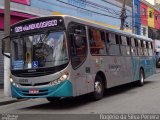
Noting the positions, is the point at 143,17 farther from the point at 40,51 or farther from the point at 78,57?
the point at 40,51

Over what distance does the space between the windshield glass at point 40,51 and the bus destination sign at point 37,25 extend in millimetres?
267

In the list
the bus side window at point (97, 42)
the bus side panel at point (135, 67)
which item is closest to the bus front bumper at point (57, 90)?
the bus side window at point (97, 42)

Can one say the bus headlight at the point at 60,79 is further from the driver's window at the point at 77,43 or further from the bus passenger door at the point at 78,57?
the driver's window at the point at 77,43

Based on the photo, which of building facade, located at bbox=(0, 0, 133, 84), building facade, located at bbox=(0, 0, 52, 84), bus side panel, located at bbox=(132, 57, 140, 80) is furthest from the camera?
building facade, located at bbox=(0, 0, 133, 84)

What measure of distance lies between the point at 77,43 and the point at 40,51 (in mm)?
1303

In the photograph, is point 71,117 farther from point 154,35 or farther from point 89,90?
point 154,35

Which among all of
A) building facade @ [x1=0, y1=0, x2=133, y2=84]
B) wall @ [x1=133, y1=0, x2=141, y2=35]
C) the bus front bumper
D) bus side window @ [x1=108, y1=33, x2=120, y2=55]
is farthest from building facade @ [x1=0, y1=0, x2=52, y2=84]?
wall @ [x1=133, y1=0, x2=141, y2=35]

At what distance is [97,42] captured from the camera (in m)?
14.0

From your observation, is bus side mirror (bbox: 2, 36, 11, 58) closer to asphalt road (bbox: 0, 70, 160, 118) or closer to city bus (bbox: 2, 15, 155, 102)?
city bus (bbox: 2, 15, 155, 102)

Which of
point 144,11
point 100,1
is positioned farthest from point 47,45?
point 144,11

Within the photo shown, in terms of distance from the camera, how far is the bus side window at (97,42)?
1351 centimetres

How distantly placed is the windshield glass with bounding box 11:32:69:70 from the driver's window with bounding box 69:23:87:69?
385 mm

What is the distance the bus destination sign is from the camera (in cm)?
1180

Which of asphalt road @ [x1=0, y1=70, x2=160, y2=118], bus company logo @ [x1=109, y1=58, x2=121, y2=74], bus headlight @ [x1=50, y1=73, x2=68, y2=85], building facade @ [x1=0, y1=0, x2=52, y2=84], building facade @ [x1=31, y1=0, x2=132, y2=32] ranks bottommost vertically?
asphalt road @ [x1=0, y1=70, x2=160, y2=118]
